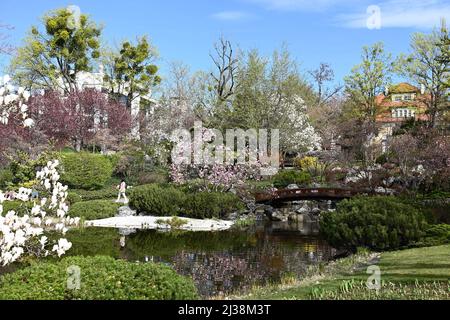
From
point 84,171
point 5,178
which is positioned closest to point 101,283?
point 5,178

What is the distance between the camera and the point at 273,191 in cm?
2680

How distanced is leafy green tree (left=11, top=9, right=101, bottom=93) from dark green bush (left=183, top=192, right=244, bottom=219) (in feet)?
71.4

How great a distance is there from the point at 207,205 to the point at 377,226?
11.6 meters

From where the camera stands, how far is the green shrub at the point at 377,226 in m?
13.6

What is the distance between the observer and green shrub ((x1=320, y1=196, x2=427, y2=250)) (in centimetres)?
1357

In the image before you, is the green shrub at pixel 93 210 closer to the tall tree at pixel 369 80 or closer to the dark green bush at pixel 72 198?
the dark green bush at pixel 72 198

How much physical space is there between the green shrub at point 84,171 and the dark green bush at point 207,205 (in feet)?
27.6

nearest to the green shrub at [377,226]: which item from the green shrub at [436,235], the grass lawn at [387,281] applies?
the green shrub at [436,235]

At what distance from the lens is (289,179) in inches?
1303

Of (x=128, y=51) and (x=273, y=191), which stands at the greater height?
(x=128, y=51)

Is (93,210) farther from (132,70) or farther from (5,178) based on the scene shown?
(132,70)
